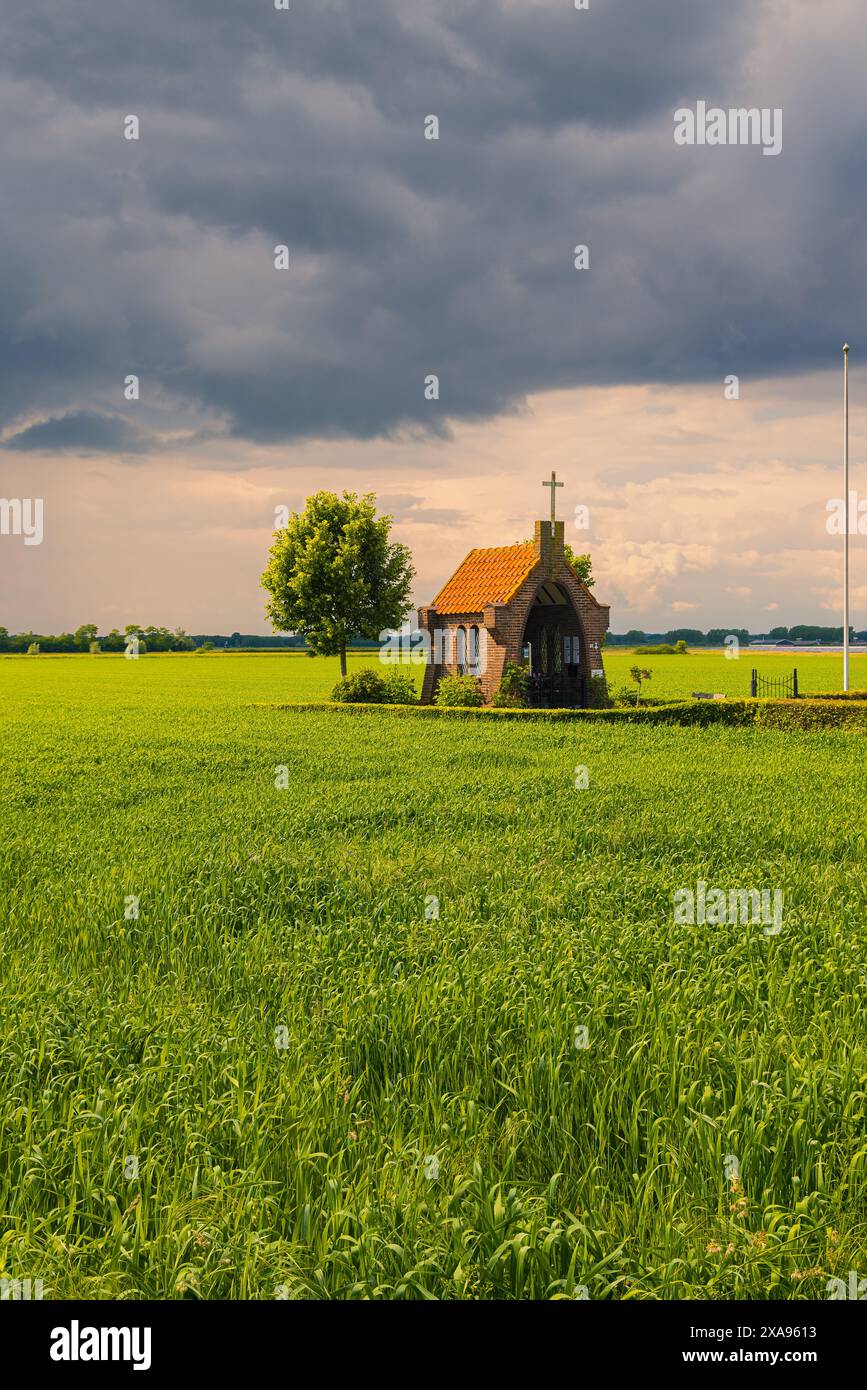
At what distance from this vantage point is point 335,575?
155 ft

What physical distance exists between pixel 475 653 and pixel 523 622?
2.47 metres

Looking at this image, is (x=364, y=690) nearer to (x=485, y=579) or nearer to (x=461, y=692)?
(x=461, y=692)

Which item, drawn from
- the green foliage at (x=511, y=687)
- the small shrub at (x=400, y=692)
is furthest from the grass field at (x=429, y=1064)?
the small shrub at (x=400, y=692)

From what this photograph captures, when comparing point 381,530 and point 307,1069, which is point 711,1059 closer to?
point 307,1069

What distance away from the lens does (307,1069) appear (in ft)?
18.7

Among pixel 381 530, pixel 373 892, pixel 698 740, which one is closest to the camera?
pixel 373 892

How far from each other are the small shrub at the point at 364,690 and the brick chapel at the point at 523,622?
194 cm

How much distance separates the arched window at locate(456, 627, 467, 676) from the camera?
40.1m

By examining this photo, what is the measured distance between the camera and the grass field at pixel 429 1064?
4125mm

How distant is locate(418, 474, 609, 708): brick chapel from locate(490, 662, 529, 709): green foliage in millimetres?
366

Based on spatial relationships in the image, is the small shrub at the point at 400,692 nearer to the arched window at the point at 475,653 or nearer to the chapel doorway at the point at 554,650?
the arched window at the point at 475,653
